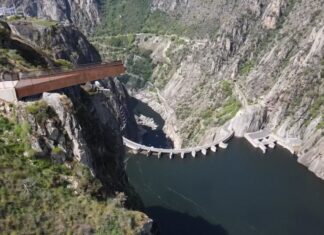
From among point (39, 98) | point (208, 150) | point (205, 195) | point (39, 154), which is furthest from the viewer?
point (208, 150)

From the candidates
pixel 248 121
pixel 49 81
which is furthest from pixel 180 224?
pixel 248 121

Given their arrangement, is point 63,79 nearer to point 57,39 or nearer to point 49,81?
point 49,81

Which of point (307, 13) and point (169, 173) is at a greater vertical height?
point (307, 13)

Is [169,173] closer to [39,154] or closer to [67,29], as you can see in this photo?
[67,29]

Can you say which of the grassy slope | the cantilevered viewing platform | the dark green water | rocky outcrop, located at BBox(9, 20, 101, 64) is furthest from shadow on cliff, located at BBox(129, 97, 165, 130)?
the grassy slope

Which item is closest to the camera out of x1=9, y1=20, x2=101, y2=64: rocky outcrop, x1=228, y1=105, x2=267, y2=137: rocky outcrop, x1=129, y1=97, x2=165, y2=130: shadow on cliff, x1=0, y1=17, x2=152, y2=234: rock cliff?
x1=0, y1=17, x2=152, y2=234: rock cliff

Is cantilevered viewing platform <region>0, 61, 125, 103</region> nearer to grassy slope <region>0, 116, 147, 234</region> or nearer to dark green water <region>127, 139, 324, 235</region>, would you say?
grassy slope <region>0, 116, 147, 234</region>

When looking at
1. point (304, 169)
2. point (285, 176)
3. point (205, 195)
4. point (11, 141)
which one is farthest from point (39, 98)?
point (304, 169)
